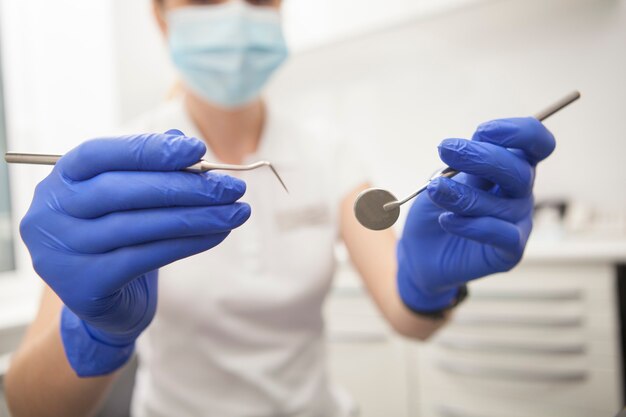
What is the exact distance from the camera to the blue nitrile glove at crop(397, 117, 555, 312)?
420 mm

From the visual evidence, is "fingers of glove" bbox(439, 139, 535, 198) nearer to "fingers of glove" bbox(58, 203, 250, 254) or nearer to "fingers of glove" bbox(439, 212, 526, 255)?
"fingers of glove" bbox(439, 212, 526, 255)

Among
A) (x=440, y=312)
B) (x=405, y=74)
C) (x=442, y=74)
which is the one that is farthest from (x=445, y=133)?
(x=405, y=74)

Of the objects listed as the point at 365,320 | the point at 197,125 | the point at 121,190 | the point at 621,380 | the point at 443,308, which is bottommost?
the point at 365,320

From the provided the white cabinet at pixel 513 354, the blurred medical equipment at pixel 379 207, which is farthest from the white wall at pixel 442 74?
the blurred medical equipment at pixel 379 207

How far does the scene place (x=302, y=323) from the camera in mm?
808

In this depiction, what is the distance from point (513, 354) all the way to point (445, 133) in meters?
0.66

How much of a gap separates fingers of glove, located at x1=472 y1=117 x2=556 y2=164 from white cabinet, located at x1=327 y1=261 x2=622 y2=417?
78 cm

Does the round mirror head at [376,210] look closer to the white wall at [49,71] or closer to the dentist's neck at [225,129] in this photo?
the dentist's neck at [225,129]

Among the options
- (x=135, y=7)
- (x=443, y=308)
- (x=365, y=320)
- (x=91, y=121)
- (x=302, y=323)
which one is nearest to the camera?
(x=443, y=308)

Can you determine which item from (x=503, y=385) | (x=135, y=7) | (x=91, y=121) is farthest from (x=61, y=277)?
(x=135, y=7)

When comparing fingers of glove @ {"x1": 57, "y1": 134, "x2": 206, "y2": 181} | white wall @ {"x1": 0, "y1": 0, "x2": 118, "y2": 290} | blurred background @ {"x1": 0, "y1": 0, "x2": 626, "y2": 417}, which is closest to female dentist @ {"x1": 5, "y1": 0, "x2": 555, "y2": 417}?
fingers of glove @ {"x1": 57, "y1": 134, "x2": 206, "y2": 181}

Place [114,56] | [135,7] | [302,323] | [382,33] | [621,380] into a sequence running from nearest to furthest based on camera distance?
[302,323]
[621,380]
[382,33]
[114,56]
[135,7]

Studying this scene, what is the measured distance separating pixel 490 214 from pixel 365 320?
0.98 metres

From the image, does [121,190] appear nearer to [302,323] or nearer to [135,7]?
[302,323]
